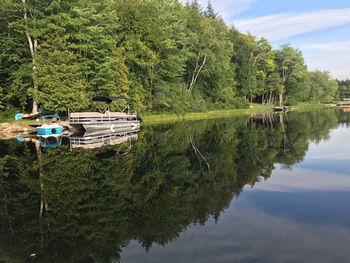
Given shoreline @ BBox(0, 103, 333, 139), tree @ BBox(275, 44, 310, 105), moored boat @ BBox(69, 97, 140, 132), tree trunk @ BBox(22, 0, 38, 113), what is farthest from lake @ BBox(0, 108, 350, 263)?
tree @ BBox(275, 44, 310, 105)

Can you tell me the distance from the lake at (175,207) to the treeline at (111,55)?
869 inches

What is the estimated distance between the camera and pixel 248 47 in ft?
305

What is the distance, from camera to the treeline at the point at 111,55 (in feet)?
136

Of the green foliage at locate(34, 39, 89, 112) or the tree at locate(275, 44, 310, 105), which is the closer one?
the green foliage at locate(34, 39, 89, 112)

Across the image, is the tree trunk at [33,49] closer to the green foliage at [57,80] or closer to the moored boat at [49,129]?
the green foliage at [57,80]

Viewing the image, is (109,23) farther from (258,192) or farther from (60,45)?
(258,192)

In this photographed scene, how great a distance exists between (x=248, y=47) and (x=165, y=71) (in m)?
42.1

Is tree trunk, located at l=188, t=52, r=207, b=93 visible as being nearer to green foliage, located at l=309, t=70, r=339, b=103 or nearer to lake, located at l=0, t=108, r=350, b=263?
lake, located at l=0, t=108, r=350, b=263

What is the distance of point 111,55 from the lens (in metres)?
48.7

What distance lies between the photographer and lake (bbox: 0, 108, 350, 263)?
26.5 ft

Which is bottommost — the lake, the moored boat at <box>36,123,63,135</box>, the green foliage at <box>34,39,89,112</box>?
the lake

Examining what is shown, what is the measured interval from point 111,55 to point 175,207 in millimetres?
40403

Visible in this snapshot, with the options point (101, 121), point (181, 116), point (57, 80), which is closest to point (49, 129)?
point (101, 121)

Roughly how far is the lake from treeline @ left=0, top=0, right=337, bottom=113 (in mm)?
22067
